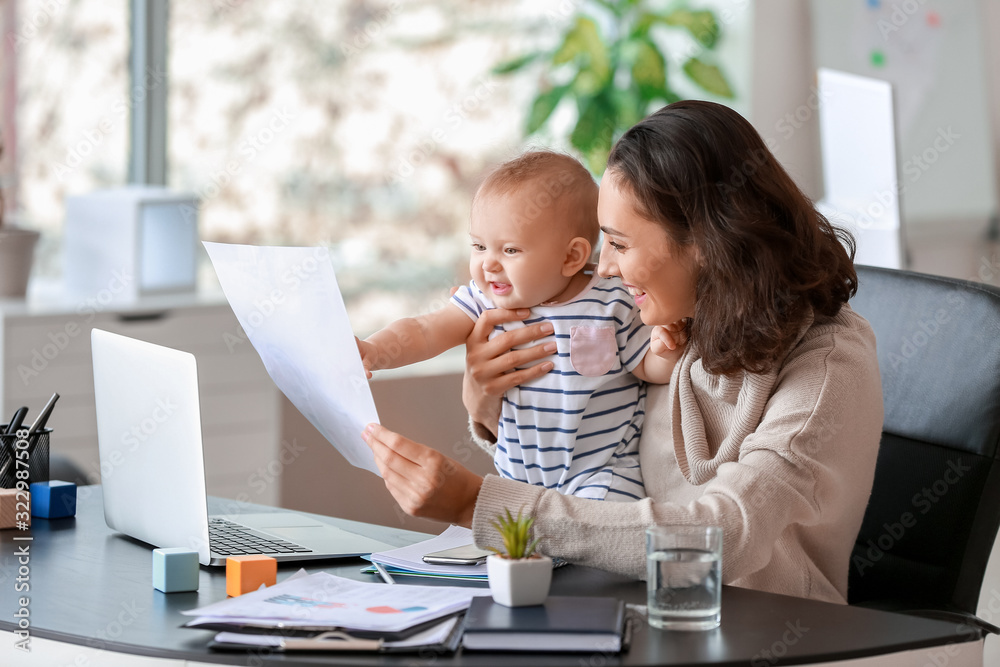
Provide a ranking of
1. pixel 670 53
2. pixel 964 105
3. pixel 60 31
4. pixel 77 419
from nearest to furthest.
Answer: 1. pixel 77 419
2. pixel 60 31
3. pixel 964 105
4. pixel 670 53

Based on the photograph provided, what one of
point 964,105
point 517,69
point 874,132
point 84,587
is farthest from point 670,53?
point 84,587

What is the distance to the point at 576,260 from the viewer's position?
5.59 feet

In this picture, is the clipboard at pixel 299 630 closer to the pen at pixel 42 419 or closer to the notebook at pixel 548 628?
the notebook at pixel 548 628

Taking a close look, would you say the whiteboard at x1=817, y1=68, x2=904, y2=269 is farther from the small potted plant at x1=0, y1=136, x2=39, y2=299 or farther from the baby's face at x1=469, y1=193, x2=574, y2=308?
the small potted plant at x1=0, y1=136, x2=39, y2=299

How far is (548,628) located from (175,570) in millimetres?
470

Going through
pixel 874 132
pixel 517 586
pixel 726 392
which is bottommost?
pixel 517 586

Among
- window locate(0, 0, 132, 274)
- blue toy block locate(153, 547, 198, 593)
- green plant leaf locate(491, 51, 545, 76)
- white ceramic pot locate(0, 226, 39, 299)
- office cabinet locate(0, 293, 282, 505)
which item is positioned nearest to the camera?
blue toy block locate(153, 547, 198, 593)

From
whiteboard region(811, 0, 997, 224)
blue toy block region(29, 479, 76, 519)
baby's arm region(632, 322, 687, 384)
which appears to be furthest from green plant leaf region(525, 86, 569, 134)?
blue toy block region(29, 479, 76, 519)

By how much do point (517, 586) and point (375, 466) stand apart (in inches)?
13.1

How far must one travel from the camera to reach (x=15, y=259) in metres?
3.37

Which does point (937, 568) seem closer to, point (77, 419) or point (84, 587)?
point (84, 587)

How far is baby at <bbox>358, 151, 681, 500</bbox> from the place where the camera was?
5.41 feet

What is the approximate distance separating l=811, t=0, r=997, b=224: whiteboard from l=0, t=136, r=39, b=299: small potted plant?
3005 millimetres

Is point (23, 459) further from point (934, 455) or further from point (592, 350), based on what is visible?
point (934, 455)
